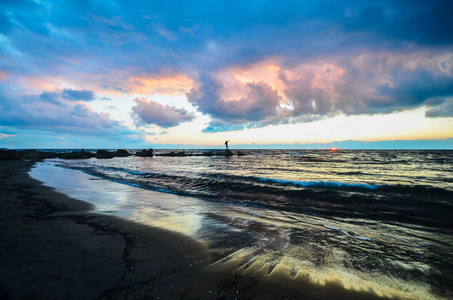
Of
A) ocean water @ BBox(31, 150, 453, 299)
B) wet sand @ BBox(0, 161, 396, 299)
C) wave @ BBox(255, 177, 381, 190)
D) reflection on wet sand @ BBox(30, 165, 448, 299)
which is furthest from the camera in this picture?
wave @ BBox(255, 177, 381, 190)

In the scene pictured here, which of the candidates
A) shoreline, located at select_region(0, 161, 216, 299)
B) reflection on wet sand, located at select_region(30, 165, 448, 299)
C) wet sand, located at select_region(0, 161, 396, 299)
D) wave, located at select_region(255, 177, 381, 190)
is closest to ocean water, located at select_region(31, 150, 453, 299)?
reflection on wet sand, located at select_region(30, 165, 448, 299)

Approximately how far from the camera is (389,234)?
6648mm

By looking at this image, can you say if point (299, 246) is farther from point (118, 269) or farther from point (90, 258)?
point (90, 258)

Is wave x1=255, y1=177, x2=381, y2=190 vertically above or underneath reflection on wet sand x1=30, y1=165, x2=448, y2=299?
underneath

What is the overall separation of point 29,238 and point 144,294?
4408 millimetres

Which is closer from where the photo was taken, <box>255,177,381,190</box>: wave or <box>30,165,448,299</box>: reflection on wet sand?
<box>30,165,448,299</box>: reflection on wet sand

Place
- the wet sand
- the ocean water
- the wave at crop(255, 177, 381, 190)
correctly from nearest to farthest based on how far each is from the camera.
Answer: the wet sand → the ocean water → the wave at crop(255, 177, 381, 190)

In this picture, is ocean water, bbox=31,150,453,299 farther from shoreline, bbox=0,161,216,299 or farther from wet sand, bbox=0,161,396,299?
shoreline, bbox=0,161,216,299

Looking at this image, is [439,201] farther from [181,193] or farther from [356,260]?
[181,193]

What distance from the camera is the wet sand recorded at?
10.6 feet

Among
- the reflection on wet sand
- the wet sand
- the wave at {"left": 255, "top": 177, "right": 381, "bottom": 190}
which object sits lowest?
the wave at {"left": 255, "top": 177, "right": 381, "bottom": 190}

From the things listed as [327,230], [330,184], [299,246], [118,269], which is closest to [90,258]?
[118,269]

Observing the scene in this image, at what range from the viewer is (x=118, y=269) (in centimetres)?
387

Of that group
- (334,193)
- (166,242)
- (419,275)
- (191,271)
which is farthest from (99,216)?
(334,193)
